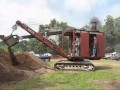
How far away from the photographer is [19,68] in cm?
2692

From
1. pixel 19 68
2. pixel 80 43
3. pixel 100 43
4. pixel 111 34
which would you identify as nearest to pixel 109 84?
pixel 19 68

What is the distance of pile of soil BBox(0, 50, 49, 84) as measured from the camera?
21.3 metres

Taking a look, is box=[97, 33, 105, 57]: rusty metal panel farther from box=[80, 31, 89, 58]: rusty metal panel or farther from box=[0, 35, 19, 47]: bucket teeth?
box=[0, 35, 19, 47]: bucket teeth

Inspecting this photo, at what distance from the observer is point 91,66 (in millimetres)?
28672

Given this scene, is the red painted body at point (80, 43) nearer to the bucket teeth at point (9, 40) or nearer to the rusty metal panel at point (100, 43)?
the rusty metal panel at point (100, 43)

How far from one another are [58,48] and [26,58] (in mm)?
3384

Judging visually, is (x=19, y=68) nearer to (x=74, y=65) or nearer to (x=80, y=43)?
(x=74, y=65)

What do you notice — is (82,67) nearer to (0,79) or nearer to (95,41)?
(95,41)

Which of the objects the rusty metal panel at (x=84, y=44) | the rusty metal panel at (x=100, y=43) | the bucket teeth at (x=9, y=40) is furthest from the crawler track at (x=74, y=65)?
the bucket teeth at (x=9, y=40)

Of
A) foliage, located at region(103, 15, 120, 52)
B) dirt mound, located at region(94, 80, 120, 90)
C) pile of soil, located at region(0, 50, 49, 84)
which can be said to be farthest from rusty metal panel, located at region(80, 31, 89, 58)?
foliage, located at region(103, 15, 120, 52)

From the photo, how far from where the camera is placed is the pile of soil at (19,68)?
69.8ft

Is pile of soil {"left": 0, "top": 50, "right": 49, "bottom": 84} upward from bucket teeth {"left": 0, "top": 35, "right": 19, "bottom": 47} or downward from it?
downward

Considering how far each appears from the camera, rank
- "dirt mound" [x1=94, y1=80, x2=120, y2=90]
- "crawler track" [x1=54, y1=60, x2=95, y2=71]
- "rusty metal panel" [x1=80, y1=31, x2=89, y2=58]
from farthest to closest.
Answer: "rusty metal panel" [x1=80, y1=31, x2=89, y2=58] < "crawler track" [x1=54, y1=60, x2=95, y2=71] < "dirt mound" [x1=94, y1=80, x2=120, y2=90]

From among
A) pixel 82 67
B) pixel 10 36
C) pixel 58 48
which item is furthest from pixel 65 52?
pixel 10 36
